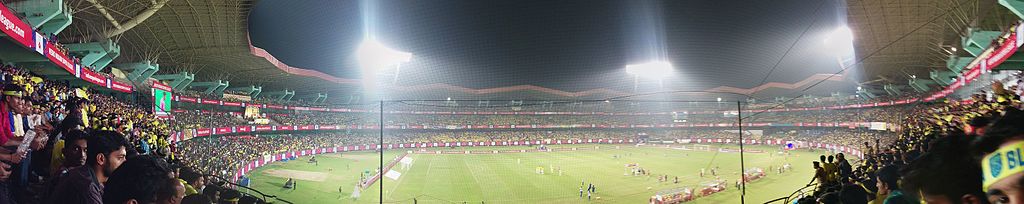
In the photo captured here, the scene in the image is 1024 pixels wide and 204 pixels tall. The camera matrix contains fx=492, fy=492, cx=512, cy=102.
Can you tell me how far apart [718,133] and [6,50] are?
34631mm

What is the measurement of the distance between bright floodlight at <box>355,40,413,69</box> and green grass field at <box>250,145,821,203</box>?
243 inches

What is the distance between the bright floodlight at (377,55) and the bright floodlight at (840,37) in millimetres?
24195

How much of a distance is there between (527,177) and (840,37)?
14680 mm

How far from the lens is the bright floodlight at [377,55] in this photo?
106 feet

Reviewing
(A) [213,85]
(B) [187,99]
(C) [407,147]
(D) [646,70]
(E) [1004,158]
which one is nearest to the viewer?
(E) [1004,158]

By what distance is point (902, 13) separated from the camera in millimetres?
13219

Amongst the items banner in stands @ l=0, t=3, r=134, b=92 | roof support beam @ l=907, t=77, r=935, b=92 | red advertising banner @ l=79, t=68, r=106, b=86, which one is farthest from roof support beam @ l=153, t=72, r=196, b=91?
roof support beam @ l=907, t=77, r=935, b=92

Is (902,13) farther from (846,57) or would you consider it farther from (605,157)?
(605,157)

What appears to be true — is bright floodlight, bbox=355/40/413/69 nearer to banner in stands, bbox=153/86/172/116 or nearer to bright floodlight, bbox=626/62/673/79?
banner in stands, bbox=153/86/172/116

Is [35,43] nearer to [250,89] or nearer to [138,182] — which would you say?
[138,182]

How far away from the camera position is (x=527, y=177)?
25.1m

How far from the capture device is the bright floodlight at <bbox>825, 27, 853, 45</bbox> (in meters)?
15.5

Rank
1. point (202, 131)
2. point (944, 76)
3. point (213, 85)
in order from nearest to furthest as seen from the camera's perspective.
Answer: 1. point (944, 76)
2. point (202, 131)
3. point (213, 85)

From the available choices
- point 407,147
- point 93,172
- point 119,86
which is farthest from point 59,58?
point 407,147
